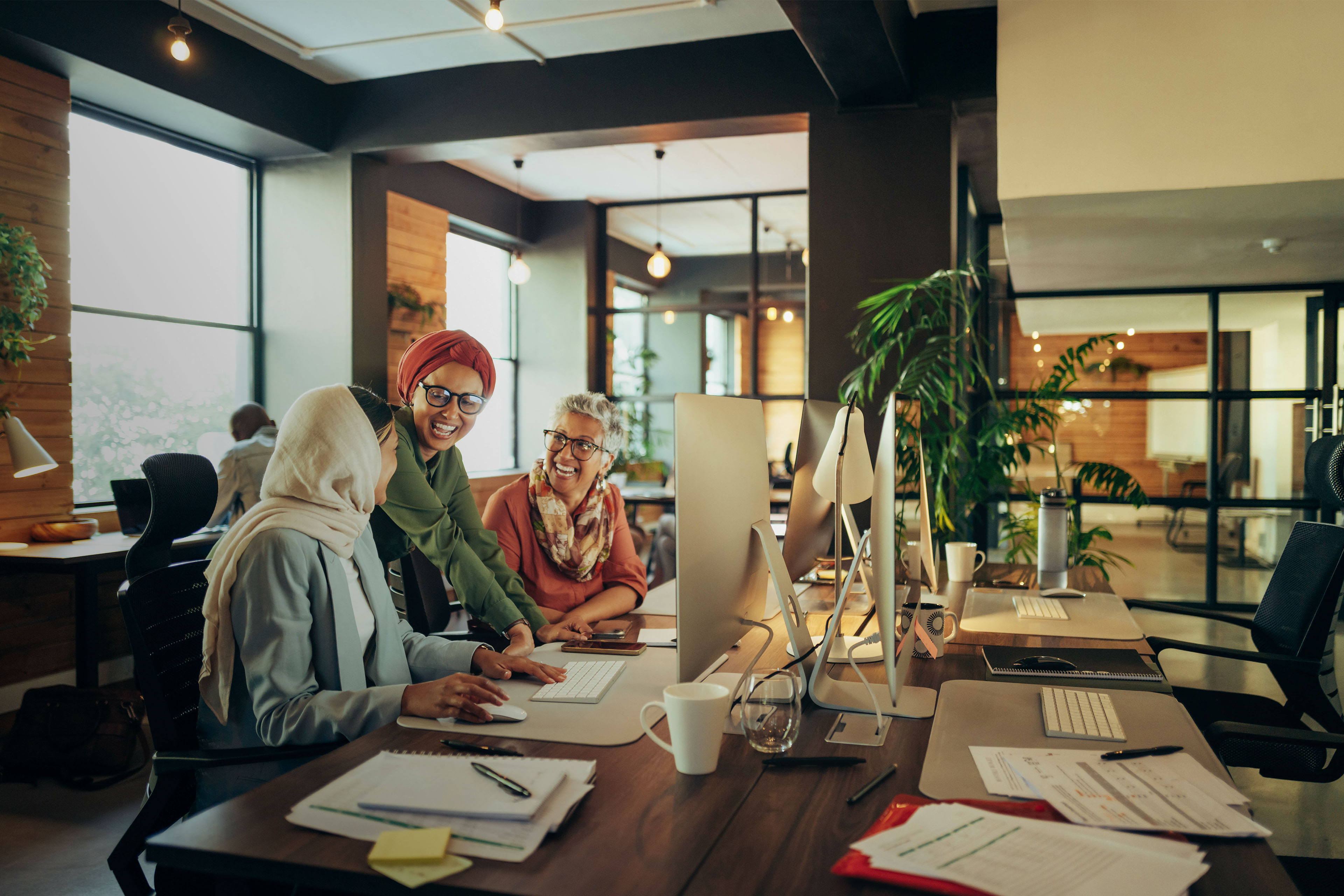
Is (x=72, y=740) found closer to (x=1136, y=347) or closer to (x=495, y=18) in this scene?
(x=495, y=18)

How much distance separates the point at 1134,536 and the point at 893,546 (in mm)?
5763

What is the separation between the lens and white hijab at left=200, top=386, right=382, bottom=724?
1470 millimetres

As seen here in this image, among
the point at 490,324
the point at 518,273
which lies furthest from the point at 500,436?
the point at 518,273

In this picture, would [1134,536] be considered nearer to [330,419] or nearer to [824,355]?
[824,355]

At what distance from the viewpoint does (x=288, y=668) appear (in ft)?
4.75

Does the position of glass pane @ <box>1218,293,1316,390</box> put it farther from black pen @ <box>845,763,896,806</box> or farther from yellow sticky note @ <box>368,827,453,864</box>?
yellow sticky note @ <box>368,827,453,864</box>

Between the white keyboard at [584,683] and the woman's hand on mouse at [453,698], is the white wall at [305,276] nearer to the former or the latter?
the white keyboard at [584,683]

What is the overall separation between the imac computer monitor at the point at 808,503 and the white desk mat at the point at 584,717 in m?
0.37

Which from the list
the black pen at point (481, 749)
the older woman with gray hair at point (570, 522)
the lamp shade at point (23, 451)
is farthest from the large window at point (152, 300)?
the black pen at point (481, 749)

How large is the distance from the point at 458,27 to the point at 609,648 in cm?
364

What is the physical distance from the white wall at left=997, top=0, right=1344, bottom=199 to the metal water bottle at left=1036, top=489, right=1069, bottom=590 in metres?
1.48

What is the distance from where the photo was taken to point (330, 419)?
156cm

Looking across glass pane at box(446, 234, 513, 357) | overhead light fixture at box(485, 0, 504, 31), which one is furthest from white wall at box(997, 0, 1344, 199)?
glass pane at box(446, 234, 513, 357)

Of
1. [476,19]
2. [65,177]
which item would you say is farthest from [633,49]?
[65,177]
